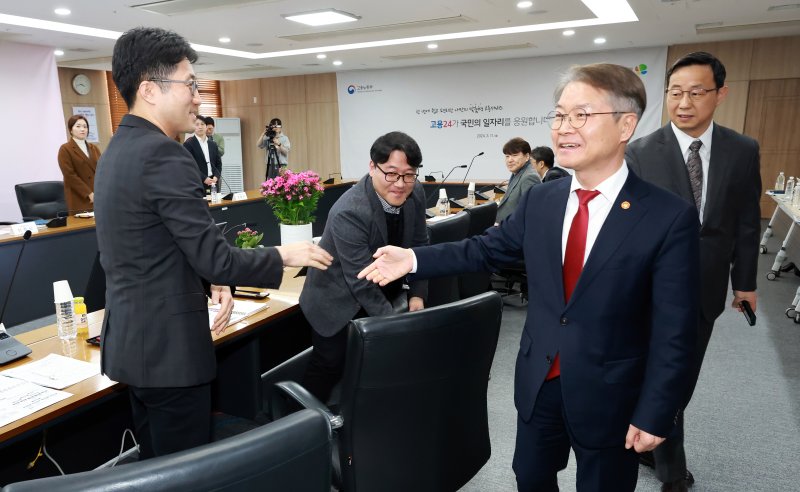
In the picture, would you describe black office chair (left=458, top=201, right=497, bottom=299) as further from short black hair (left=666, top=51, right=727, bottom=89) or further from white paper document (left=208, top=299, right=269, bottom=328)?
short black hair (left=666, top=51, right=727, bottom=89)

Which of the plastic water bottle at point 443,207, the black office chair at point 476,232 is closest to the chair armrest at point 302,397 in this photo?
the black office chair at point 476,232

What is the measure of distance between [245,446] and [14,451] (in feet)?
5.57

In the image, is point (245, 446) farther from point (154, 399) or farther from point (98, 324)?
point (98, 324)

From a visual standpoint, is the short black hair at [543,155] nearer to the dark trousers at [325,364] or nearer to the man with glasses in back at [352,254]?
the man with glasses in back at [352,254]

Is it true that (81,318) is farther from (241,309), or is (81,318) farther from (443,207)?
(443,207)

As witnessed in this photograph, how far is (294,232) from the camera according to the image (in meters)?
3.14

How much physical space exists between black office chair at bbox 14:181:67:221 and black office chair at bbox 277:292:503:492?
18.6ft

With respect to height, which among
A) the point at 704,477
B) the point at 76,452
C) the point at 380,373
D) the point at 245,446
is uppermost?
the point at 245,446

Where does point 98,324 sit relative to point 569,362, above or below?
below

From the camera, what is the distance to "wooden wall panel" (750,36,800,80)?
27.5ft

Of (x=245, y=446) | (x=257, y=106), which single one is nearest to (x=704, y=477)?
(x=245, y=446)

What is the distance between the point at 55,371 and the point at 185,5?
510 centimetres

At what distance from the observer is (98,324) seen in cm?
211

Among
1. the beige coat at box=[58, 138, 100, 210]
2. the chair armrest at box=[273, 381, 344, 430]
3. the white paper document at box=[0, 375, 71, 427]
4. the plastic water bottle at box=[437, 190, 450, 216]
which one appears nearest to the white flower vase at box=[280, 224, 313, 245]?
the chair armrest at box=[273, 381, 344, 430]
